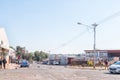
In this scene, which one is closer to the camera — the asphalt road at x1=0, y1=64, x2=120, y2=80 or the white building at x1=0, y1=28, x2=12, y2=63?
the asphalt road at x1=0, y1=64, x2=120, y2=80

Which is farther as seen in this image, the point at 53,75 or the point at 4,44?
the point at 4,44

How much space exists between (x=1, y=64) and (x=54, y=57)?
92.2 meters

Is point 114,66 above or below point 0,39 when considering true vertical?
below

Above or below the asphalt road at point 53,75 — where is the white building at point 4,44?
above

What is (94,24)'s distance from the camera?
58719 millimetres

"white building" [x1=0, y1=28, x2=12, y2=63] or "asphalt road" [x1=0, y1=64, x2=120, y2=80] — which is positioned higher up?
"white building" [x1=0, y1=28, x2=12, y2=63]

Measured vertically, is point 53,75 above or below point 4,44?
below

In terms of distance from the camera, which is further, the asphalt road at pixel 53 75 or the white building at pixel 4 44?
the white building at pixel 4 44

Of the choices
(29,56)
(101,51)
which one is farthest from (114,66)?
(29,56)

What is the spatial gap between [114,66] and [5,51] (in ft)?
104

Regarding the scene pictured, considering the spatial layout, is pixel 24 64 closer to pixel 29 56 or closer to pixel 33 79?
pixel 33 79

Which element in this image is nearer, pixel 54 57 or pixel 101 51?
pixel 101 51

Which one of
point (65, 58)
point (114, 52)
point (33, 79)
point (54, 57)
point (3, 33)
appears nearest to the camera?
point (33, 79)

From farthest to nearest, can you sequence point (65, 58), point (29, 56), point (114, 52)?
point (29, 56) → point (65, 58) → point (114, 52)
